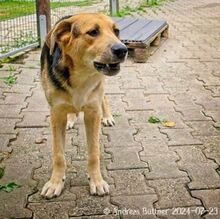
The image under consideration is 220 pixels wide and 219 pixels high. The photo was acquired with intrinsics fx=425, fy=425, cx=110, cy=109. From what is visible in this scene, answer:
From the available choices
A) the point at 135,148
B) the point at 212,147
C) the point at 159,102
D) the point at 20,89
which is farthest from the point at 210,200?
the point at 20,89

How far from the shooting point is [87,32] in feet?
9.97

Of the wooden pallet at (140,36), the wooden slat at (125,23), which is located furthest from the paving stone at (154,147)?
the wooden slat at (125,23)

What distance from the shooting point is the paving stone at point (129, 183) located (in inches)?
132

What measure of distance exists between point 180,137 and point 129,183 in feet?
3.43

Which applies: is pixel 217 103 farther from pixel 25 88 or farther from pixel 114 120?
pixel 25 88

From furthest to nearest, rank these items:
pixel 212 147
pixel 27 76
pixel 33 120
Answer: pixel 27 76
pixel 33 120
pixel 212 147

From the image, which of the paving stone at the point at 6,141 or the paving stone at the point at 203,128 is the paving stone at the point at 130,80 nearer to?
the paving stone at the point at 203,128

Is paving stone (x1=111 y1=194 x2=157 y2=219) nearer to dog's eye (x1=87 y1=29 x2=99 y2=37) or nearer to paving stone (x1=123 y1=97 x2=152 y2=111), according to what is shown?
dog's eye (x1=87 y1=29 x2=99 y2=37)

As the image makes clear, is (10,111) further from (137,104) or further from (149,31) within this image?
(149,31)

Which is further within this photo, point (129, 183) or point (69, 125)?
point (69, 125)

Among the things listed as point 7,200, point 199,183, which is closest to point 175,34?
point 199,183

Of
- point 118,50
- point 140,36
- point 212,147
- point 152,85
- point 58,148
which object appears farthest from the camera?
point 140,36

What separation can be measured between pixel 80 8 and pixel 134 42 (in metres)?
3.78

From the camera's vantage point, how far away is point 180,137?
14.1ft
